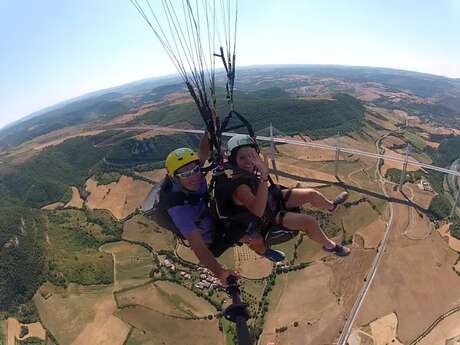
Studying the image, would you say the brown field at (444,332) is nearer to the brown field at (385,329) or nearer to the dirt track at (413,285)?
the dirt track at (413,285)

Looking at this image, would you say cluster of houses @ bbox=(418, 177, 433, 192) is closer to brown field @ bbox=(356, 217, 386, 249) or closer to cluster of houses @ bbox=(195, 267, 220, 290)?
brown field @ bbox=(356, 217, 386, 249)

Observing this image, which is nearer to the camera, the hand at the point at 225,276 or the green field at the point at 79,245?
the hand at the point at 225,276

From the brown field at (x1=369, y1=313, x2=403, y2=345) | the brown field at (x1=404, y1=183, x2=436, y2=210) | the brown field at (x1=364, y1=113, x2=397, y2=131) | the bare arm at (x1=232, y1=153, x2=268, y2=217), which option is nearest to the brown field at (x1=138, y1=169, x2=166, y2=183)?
the brown field at (x1=404, y1=183, x2=436, y2=210)

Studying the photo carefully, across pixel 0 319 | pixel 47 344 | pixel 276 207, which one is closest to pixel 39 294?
pixel 0 319

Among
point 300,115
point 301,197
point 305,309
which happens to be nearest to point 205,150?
point 301,197

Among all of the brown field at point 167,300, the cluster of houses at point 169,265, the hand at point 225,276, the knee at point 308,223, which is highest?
the hand at point 225,276

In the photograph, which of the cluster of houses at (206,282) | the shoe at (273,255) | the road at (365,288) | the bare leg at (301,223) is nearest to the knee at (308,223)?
the bare leg at (301,223)
